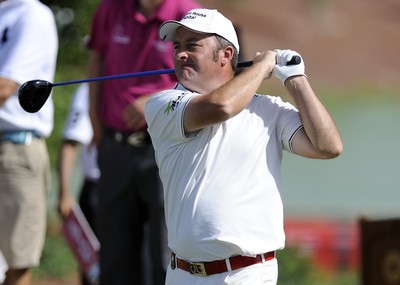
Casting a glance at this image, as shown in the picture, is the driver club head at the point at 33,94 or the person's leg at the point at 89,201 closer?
the driver club head at the point at 33,94

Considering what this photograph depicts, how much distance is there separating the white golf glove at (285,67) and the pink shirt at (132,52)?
72.2 inches

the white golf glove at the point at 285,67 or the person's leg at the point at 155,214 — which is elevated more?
the white golf glove at the point at 285,67

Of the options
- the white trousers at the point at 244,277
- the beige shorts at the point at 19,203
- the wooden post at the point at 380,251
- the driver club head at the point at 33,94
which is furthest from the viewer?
the wooden post at the point at 380,251

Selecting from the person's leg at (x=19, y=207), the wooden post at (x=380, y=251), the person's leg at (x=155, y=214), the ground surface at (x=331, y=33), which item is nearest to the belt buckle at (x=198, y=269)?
the person's leg at (x=155, y=214)

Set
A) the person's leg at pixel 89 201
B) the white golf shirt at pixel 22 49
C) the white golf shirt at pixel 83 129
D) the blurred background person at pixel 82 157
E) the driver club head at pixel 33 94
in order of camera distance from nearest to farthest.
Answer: the driver club head at pixel 33 94
the white golf shirt at pixel 22 49
the blurred background person at pixel 82 157
the white golf shirt at pixel 83 129
the person's leg at pixel 89 201

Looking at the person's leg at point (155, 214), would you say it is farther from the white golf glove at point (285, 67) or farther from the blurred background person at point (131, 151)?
the white golf glove at point (285, 67)

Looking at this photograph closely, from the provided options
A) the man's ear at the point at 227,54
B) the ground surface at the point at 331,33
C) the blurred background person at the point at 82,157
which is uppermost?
the ground surface at the point at 331,33

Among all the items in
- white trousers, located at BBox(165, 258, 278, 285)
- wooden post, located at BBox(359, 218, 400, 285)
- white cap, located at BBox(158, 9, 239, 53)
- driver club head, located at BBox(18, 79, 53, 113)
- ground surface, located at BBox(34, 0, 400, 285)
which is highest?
ground surface, located at BBox(34, 0, 400, 285)

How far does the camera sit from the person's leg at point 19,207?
6918mm

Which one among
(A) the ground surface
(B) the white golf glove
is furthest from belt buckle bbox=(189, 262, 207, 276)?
(A) the ground surface

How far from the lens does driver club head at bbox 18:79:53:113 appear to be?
18.5 feet

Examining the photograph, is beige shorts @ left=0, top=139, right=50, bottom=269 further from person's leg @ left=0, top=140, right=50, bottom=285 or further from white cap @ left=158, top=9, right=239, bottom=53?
white cap @ left=158, top=9, right=239, bottom=53

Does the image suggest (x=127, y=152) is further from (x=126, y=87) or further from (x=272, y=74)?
(x=272, y=74)

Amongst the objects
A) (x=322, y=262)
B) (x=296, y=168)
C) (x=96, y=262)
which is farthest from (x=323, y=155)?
(x=296, y=168)
